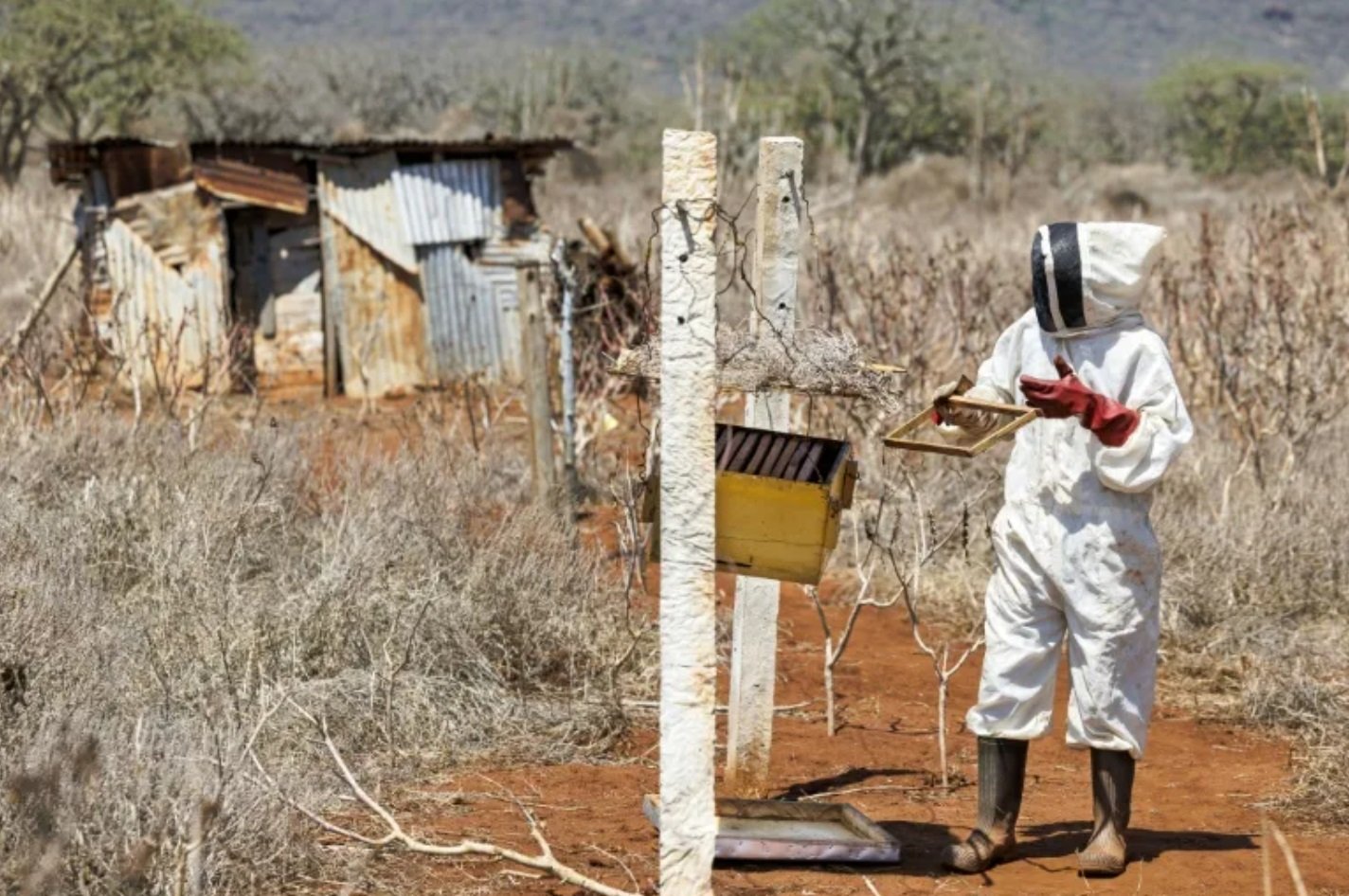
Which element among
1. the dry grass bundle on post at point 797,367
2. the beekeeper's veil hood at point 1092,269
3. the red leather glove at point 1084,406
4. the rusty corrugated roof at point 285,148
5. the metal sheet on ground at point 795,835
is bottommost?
the metal sheet on ground at point 795,835

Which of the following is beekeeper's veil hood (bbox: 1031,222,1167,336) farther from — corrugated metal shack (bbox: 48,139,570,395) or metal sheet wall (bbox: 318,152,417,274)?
metal sheet wall (bbox: 318,152,417,274)

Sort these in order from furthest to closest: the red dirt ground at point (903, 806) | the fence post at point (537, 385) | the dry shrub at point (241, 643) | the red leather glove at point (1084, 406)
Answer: the fence post at point (537, 385) → the red dirt ground at point (903, 806) → the red leather glove at point (1084, 406) → the dry shrub at point (241, 643)

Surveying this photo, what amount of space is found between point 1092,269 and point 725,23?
3268 inches

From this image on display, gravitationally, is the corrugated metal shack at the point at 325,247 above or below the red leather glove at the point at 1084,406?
below

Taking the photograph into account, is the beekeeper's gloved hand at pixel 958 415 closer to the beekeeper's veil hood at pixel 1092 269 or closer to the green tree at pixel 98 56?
the beekeeper's veil hood at pixel 1092 269

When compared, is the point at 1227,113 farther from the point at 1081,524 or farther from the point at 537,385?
the point at 1081,524

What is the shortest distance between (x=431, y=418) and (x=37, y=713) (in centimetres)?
581

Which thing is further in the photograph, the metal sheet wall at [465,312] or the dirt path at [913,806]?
the metal sheet wall at [465,312]

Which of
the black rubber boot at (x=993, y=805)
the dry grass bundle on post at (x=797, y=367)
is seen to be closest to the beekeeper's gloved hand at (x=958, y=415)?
the dry grass bundle on post at (x=797, y=367)

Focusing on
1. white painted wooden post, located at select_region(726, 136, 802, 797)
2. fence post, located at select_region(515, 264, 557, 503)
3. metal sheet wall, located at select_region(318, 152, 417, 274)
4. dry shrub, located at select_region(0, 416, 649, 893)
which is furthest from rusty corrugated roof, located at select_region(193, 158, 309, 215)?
white painted wooden post, located at select_region(726, 136, 802, 797)

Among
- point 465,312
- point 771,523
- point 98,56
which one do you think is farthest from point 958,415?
point 98,56

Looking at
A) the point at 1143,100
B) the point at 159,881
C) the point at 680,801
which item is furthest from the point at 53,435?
the point at 1143,100

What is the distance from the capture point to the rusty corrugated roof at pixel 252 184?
15.7 metres

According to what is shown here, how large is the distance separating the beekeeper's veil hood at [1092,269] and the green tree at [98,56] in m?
28.9
